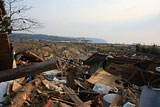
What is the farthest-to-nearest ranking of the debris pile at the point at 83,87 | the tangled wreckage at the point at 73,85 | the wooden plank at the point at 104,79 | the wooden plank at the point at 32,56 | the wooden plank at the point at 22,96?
the wooden plank at the point at 104,79 < the wooden plank at the point at 32,56 < the wooden plank at the point at 22,96 < the debris pile at the point at 83,87 < the tangled wreckage at the point at 73,85

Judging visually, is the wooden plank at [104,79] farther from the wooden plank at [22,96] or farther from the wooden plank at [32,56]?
the wooden plank at [22,96]

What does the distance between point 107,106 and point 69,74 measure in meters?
3.26

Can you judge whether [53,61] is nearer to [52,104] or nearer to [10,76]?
[10,76]

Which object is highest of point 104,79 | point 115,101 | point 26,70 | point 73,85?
point 26,70

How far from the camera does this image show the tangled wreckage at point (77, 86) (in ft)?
8.51

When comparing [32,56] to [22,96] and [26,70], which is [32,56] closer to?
[22,96]

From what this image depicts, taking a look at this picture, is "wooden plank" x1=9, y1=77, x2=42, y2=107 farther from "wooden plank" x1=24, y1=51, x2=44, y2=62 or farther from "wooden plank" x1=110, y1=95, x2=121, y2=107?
"wooden plank" x1=110, y1=95, x2=121, y2=107

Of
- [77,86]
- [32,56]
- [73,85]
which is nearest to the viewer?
[32,56]

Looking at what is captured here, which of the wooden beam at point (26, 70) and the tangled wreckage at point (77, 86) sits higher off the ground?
the wooden beam at point (26, 70)

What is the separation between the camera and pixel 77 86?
23.5 ft

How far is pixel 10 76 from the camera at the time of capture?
8.64 feet

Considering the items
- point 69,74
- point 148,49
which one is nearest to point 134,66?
point 69,74

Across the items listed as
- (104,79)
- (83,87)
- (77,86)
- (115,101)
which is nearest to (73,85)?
(77,86)

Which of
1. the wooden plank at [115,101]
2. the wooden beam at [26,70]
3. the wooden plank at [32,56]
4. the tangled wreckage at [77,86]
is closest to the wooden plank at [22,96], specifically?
the tangled wreckage at [77,86]
